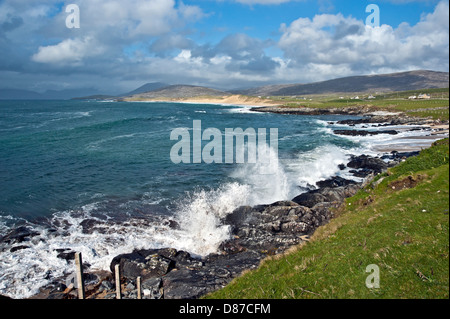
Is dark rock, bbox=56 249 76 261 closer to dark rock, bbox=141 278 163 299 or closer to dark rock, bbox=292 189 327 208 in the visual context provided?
dark rock, bbox=141 278 163 299

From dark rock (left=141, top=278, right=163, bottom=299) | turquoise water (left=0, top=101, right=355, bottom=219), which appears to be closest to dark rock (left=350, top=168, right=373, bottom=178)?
turquoise water (left=0, top=101, right=355, bottom=219)

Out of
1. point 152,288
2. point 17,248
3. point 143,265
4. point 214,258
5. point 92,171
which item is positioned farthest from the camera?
point 92,171

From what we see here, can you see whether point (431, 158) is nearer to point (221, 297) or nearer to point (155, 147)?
point (221, 297)

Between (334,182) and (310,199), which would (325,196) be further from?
(334,182)

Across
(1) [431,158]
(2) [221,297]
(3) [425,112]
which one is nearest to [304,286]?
(2) [221,297]

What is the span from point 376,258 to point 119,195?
23066 mm

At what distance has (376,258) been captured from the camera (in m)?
9.18

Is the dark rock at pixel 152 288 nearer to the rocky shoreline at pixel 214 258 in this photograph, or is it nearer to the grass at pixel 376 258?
the rocky shoreline at pixel 214 258

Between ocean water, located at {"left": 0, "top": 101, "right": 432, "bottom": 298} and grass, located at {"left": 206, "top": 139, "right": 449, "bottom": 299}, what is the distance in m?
7.42

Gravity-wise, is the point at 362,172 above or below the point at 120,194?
above

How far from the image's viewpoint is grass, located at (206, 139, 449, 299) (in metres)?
7.70

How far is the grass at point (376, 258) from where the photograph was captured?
7.70 metres

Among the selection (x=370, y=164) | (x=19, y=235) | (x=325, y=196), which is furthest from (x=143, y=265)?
(x=370, y=164)
